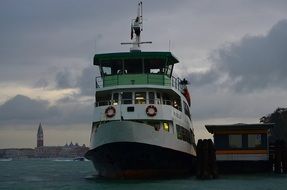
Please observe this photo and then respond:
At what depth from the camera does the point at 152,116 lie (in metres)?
37.3

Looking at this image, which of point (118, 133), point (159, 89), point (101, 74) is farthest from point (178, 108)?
point (118, 133)

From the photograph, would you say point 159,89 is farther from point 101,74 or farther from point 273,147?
point 273,147

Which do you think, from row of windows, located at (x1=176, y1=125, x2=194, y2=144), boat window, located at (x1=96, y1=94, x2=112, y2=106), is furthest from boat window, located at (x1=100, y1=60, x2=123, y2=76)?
row of windows, located at (x1=176, y1=125, x2=194, y2=144)

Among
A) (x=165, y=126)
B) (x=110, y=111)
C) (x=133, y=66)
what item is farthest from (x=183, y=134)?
(x=110, y=111)

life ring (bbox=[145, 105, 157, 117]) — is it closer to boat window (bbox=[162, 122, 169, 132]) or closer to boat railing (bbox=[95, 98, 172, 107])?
boat railing (bbox=[95, 98, 172, 107])

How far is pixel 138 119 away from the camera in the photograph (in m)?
37.3

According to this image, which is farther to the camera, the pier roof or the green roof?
the pier roof

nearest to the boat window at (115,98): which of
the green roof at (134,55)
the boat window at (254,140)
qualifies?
the green roof at (134,55)

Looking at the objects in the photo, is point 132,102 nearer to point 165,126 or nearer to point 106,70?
point 165,126

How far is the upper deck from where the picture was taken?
39.6 metres

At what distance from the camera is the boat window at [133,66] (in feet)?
132

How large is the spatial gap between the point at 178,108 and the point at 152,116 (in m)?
5.33

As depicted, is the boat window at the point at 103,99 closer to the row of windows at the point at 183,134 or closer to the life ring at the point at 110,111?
the life ring at the point at 110,111

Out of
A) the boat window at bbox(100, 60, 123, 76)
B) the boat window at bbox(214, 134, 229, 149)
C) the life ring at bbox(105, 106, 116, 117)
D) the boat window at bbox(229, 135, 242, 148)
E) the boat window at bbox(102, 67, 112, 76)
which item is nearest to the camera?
the life ring at bbox(105, 106, 116, 117)
